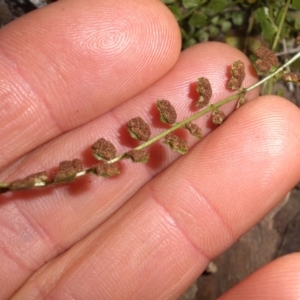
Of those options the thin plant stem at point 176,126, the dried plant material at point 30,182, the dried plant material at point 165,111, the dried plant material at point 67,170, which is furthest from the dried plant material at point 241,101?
the dried plant material at point 30,182

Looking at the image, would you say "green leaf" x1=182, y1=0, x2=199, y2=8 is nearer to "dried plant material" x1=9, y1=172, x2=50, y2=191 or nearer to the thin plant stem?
the thin plant stem

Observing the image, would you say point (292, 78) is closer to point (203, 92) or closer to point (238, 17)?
point (203, 92)

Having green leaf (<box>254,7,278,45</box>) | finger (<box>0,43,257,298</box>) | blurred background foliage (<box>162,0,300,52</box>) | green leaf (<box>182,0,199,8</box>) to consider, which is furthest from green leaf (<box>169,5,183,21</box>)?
green leaf (<box>254,7,278,45</box>)

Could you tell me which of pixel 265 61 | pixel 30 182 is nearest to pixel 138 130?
pixel 30 182

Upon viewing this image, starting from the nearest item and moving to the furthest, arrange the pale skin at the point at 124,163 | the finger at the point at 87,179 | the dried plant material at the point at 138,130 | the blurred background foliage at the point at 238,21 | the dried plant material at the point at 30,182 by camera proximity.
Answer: the dried plant material at the point at 30,182 → the dried plant material at the point at 138,130 → the pale skin at the point at 124,163 → the finger at the point at 87,179 → the blurred background foliage at the point at 238,21

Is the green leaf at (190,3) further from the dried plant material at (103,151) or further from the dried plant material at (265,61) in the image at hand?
the dried plant material at (103,151)

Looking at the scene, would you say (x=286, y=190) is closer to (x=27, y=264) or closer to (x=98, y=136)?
(x=98, y=136)
